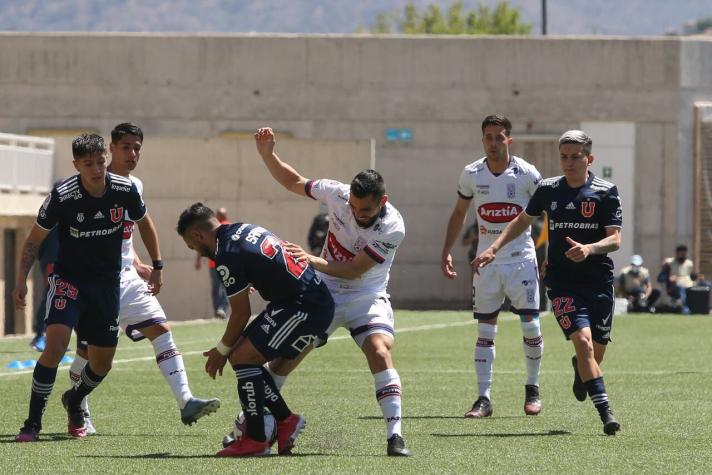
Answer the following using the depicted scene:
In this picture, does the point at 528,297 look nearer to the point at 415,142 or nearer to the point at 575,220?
the point at 575,220

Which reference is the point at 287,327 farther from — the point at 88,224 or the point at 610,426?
the point at 610,426

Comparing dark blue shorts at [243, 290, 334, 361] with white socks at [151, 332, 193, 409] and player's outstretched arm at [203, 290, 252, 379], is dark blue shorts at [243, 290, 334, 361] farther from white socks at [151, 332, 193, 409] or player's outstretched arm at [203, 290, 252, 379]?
white socks at [151, 332, 193, 409]

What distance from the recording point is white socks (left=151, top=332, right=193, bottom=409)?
10586mm

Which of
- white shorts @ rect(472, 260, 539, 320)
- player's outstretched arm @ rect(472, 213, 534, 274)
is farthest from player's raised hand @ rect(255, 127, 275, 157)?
white shorts @ rect(472, 260, 539, 320)

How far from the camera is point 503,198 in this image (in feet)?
41.1

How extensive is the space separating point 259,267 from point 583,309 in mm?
2672

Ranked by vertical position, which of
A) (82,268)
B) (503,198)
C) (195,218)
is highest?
(503,198)

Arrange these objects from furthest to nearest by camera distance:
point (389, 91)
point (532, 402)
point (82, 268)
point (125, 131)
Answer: point (389, 91)
point (532, 402)
point (125, 131)
point (82, 268)

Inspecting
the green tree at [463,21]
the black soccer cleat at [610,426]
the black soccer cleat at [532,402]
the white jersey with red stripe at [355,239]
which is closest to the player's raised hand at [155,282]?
the white jersey with red stripe at [355,239]

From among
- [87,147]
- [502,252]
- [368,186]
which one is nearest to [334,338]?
[502,252]

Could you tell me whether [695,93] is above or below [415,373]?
above

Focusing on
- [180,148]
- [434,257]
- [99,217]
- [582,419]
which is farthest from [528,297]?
[434,257]

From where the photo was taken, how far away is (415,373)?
16.1 m

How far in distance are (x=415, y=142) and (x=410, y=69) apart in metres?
1.55
